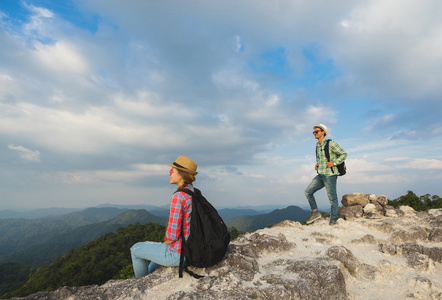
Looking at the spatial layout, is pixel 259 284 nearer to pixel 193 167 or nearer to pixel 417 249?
pixel 193 167

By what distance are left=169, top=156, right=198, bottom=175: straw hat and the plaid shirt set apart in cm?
54

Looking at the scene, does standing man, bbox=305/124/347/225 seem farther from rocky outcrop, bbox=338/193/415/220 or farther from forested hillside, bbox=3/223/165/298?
forested hillside, bbox=3/223/165/298

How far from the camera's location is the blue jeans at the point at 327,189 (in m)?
9.30

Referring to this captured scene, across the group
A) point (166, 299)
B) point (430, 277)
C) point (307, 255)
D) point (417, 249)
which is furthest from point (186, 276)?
point (417, 249)

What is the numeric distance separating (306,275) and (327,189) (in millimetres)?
5536

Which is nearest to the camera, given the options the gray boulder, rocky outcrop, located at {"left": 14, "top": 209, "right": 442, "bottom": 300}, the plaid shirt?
rocky outcrop, located at {"left": 14, "top": 209, "right": 442, "bottom": 300}

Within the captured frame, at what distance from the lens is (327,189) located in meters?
9.51

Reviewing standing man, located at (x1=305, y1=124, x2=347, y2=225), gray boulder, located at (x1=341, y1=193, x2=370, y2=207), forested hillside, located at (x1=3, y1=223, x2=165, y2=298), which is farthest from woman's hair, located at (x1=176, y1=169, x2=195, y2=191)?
forested hillside, located at (x1=3, y1=223, x2=165, y2=298)

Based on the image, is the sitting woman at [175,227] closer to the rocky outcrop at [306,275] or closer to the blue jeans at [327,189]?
the rocky outcrop at [306,275]

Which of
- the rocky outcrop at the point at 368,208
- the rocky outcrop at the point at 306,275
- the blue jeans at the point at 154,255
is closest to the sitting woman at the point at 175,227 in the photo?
the blue jeans at the point at 154,255

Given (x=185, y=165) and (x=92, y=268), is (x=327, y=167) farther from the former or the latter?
(x=92, y=268)

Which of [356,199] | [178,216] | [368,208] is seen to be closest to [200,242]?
[178,216]

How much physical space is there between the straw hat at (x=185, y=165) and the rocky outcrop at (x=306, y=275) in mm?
2103

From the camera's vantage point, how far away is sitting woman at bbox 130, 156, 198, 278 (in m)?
4.45
